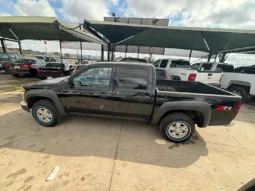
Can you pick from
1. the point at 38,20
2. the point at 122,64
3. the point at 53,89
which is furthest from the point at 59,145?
the point at 38,20

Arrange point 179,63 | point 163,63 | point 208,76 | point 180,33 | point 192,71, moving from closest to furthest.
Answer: point 192,71 → point 208,76 → point 179,63 → point 180,33 → point 163,63

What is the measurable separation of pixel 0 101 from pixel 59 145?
13.5 ft

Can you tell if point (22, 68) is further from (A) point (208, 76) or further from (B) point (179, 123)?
(A) point (208, 76)

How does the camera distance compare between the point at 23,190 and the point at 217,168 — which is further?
the point at 217,168

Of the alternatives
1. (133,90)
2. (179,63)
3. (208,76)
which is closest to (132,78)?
(133,90)

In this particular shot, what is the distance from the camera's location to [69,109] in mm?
3088

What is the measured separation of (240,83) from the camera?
17.9ft

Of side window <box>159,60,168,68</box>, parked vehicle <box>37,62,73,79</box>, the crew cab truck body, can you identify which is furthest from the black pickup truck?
parked vehicle <box>37,62,73,79</box>

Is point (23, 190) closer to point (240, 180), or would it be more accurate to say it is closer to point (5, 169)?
point (5, 169)

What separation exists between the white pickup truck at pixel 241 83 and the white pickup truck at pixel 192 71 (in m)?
0.32

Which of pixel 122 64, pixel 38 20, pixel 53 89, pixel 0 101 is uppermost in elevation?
pixel 38 20

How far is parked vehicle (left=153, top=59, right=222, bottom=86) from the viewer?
18.0 feet

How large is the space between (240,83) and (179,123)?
15.7ft

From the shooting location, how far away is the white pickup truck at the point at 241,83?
509 cm
